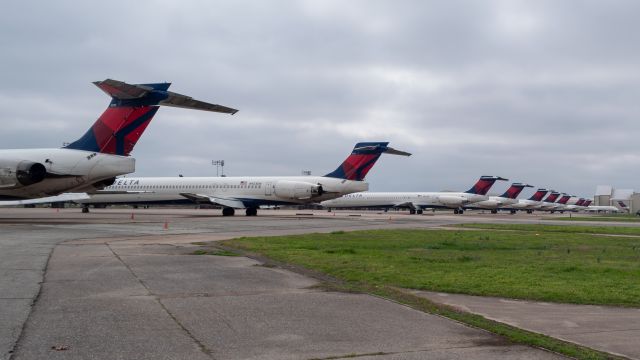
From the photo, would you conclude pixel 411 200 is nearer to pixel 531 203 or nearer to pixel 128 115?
pixel 531 203

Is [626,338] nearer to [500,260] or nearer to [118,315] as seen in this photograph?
[118,315]

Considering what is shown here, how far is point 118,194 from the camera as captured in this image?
50.8m

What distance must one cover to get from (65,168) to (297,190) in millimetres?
19398

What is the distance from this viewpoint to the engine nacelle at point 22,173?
90.1 ft

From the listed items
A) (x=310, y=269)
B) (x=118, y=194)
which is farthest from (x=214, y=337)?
(x=118, y=194)

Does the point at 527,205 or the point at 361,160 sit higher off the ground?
the point at 361,160

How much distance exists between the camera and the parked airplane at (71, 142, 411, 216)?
44.7 meters

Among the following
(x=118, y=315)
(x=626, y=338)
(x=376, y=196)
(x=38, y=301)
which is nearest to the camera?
(x=626, y=338)

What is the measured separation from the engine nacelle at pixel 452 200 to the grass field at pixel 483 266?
57.2 metres

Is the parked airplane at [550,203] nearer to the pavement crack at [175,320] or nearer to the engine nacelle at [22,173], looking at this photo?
the engine nacelle at [22,173]

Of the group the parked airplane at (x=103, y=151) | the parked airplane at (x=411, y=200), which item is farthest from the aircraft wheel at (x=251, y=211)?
the parked airplane at (x=411, y=200)

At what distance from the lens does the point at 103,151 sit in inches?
1112

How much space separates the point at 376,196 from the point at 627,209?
92.5 meters

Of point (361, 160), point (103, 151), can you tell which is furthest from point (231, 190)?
point (103, 151)
